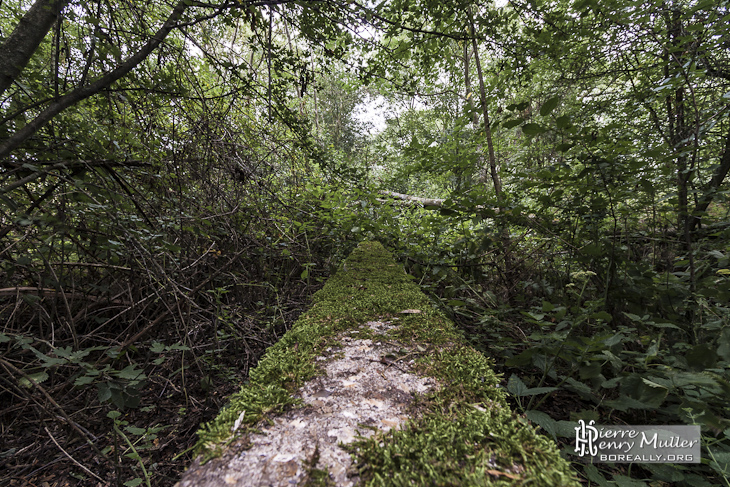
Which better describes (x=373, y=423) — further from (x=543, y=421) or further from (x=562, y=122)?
(x=562, y=122)

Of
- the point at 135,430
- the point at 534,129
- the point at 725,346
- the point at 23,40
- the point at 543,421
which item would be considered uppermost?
the point at 23,40

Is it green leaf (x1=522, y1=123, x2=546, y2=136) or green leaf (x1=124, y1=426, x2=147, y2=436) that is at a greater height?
green leaf (x1=522, y1=123, x2=546, y2=136)

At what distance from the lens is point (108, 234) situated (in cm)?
219

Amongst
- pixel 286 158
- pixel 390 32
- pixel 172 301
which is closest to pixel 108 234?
pixel 172 301

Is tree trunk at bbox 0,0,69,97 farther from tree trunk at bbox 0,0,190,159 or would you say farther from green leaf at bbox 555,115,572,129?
green leaf at bbox 555,115,572,129

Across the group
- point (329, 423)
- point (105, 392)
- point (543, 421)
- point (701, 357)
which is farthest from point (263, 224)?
point (701, 357)

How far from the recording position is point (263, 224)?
3.70m

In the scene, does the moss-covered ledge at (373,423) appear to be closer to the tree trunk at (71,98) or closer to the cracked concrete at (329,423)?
the cracked concrete at (329,423)

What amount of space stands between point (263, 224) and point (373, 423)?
11.0 ft

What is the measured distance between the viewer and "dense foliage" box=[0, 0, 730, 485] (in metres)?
1.63

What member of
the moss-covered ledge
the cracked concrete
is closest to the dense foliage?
the moss-covered ledge

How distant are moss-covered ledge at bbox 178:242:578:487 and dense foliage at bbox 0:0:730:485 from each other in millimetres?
778

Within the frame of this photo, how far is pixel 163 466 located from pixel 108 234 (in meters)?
1.78

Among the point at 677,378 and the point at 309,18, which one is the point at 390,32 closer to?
the point at 309,18
